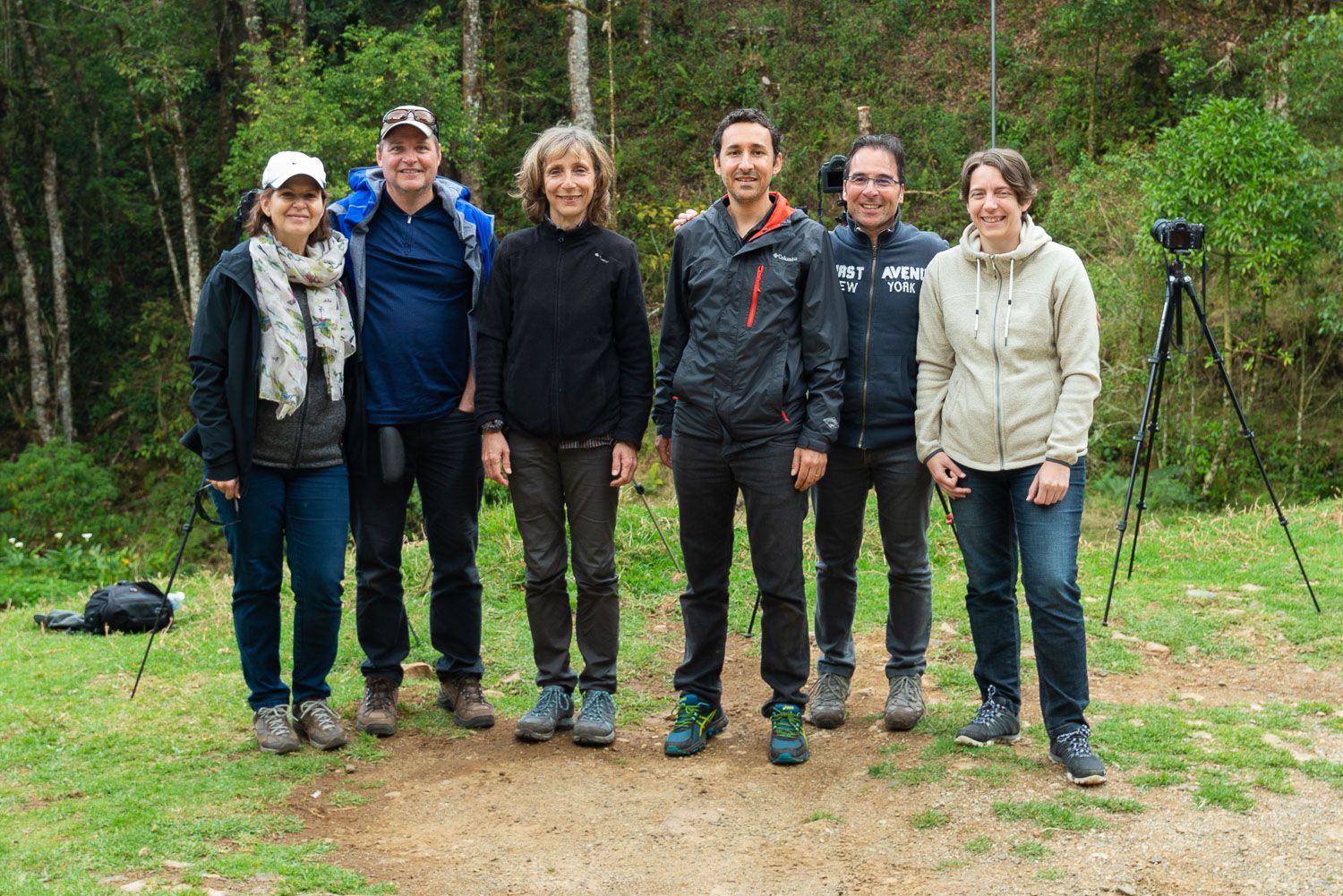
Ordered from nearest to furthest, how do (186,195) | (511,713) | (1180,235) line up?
(511,713), (1180,235), (186,195)

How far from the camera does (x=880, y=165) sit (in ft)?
14.5

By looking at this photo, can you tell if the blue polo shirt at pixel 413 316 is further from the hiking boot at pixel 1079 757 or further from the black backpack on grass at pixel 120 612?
the black backpack on grass at pixel 120 612

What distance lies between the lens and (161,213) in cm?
2109

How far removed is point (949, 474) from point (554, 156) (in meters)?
1.74

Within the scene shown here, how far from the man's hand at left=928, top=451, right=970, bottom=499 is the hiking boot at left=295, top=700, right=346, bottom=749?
7.68 ft

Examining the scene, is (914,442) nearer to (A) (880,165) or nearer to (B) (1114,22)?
(A) (880,165)

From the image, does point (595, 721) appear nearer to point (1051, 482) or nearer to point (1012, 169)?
point (1051, 482)

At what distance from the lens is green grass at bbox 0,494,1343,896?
3.77m

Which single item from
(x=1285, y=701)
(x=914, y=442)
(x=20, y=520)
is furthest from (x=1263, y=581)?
(x=20, y=520)

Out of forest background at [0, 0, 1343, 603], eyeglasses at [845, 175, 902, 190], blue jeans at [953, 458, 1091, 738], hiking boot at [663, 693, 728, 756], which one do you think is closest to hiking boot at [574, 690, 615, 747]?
hiking boot at [663, 693, 728, 756]

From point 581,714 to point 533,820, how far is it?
0.72 meters

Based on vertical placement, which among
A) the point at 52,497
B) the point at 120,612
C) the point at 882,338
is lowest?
the point at 52,497

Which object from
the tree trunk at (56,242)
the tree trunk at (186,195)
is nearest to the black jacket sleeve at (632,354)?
the tree trunk at (186,195)

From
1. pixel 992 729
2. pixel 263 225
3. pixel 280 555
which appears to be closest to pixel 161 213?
pixel 263 225
